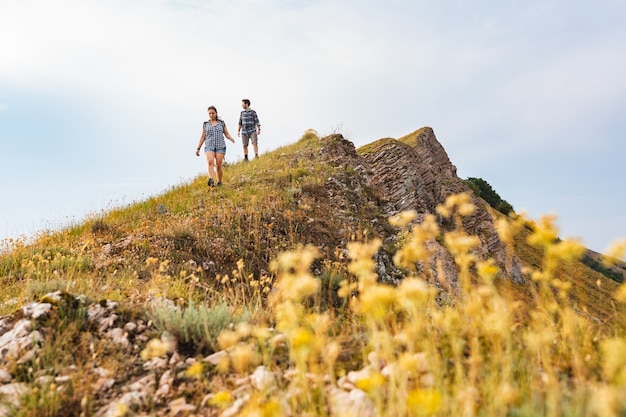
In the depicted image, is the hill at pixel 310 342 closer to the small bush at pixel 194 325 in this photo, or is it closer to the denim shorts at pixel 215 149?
the small bush at pixel 194 325

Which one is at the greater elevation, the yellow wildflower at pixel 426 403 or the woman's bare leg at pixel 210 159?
the woman's bare leg at pixel 210 159

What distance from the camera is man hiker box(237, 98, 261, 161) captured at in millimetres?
18219

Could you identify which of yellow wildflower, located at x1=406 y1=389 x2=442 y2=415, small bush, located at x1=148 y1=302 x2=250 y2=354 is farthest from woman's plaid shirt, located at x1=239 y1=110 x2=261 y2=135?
yellow wildflower, located at x1=406 y1=389 x2=442 y2=415

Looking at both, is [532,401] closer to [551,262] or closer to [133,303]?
[551,262]

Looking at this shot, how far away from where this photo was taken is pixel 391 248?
12438mm

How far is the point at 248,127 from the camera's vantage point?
60.5 feet

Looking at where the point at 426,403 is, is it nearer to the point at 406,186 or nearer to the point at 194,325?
the point at 194,325

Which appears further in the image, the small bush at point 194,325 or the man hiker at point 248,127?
the man hiker at point 248,127

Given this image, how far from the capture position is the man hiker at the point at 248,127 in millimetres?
18219

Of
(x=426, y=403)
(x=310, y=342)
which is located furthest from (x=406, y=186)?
(x=426, y=403)

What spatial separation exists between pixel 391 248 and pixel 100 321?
948 centimetres

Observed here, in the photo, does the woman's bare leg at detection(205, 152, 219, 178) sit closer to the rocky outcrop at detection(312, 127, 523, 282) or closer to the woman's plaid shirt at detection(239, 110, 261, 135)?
the rocky outcrop at detection(312, 127, 523, 282)

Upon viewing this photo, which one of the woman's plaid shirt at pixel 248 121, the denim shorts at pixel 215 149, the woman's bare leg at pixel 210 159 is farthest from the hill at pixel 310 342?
the woman's plaid shirt at pixel 248 121

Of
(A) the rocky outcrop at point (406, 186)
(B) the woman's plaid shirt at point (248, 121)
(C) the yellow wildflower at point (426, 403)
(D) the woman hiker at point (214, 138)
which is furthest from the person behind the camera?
(B) the woman's plaid shirt at point (248, 121)
